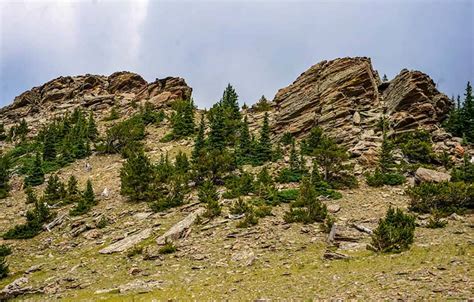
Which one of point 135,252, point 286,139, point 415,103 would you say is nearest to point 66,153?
point 286,139

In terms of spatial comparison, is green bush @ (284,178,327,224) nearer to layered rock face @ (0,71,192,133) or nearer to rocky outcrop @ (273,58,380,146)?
rocky outcrop @ (273,58,380,146)

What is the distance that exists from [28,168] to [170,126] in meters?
23.4

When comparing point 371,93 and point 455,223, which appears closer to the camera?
point 455,223

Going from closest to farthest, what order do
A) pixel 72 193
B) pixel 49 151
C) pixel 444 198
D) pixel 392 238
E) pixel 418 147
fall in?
pixel 392 238
pixel 444 198
pixel 72 193
pixel 418 147
pixel 49 151

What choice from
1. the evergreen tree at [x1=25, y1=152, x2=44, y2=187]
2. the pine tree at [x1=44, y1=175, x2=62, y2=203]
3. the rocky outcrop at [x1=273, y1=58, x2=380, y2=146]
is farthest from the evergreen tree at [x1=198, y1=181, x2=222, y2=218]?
the evergreen tree at [x1=25, y1=152, x2=44, y2=187]

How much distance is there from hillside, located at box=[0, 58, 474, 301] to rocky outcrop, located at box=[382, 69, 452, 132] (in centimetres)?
20

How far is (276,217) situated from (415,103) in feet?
110

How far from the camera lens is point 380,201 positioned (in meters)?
32.9

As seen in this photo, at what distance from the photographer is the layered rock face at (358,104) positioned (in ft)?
163

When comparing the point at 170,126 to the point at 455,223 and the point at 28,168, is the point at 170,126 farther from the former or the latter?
the point at 455,223

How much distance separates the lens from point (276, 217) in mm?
29766

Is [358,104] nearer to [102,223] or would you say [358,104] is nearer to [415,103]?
[415,103]

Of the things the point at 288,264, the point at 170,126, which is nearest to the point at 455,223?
the point at 288,264

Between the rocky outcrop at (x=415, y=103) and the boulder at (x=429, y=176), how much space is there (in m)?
14.0
